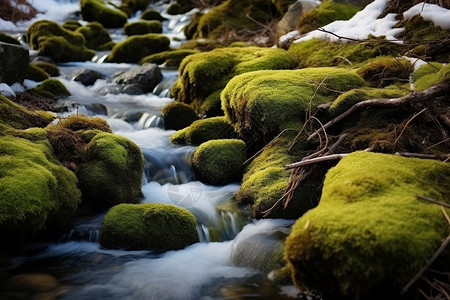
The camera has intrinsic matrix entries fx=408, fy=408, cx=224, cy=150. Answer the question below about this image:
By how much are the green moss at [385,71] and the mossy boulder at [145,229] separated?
3.49 m

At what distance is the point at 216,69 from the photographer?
8375mm

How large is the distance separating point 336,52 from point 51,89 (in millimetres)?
6800

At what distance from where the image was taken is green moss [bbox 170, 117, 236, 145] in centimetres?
695

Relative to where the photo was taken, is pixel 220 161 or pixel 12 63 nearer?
pixel 220 161

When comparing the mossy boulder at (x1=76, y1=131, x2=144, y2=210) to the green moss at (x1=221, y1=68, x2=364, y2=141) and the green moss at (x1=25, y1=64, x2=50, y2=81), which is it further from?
the green moss at (x1=25, y1=64, x2=50, y2=81)

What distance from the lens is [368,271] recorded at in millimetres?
2307

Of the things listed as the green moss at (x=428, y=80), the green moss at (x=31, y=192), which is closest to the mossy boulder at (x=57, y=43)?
the green moss at (x=31, y=192)

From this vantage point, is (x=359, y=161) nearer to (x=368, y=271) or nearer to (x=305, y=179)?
(x=305, y=179)

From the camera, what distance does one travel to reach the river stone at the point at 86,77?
38.4 ft

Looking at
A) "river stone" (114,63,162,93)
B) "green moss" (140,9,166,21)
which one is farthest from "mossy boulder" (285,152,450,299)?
"green moss" (140,9,166,21)

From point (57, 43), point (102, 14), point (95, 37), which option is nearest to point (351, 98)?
point (57, 43)

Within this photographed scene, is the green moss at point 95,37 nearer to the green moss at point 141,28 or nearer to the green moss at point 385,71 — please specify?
the green moss at point 141,28

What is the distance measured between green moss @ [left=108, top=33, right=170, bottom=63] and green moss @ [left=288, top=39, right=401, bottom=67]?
7495 millimetres

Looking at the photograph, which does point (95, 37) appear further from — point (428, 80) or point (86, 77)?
point (428, 80)
